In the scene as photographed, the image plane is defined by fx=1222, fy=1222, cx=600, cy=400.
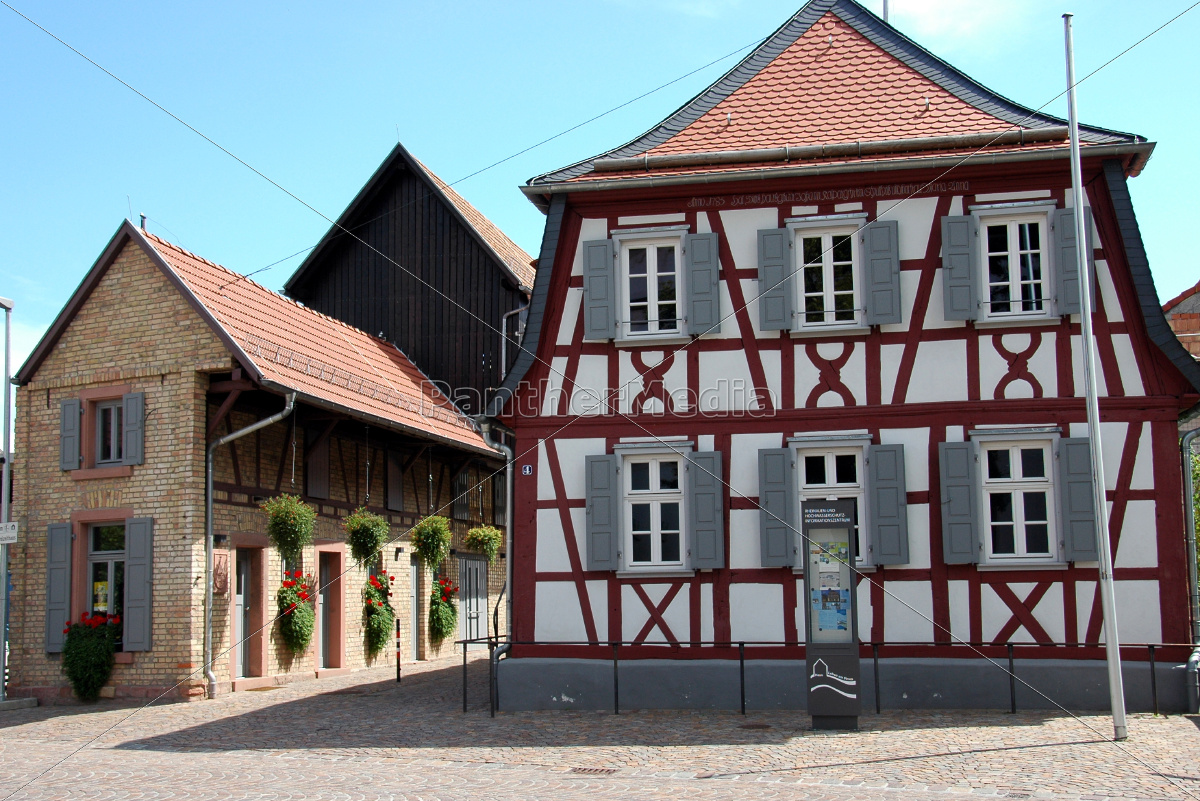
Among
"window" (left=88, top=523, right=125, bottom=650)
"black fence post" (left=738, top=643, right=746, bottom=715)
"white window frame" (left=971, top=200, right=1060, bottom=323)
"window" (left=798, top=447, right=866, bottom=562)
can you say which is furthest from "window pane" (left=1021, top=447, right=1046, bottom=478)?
"window" (left=88, top=523, right=125, bottom=650)

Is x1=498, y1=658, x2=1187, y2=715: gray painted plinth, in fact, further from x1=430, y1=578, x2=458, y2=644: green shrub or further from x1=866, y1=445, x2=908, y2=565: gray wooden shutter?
x1=430, y1=578, x2=458, y2=644: green shrub

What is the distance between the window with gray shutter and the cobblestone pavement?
8.74 ft

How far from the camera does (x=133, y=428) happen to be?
17.9 metres

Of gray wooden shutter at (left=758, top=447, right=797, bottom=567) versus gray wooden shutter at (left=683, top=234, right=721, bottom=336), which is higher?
gray wooden shutter at (left=683, top=234, right=721, bottom=336)

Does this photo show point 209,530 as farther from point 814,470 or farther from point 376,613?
point 814,470

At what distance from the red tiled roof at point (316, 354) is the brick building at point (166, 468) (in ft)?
0.22

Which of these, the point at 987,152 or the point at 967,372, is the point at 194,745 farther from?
the point at 987,152

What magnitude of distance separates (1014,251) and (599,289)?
5031 millimetres

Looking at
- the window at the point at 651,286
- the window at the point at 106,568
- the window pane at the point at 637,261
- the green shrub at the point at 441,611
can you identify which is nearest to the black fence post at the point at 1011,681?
the window at the point at 651,286

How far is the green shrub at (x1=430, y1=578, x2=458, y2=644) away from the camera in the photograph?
2464cm

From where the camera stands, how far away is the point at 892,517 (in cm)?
1427

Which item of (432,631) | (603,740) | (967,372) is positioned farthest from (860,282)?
(432,631)

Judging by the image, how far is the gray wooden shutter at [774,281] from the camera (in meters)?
14.9

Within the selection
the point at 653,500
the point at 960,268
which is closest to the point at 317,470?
the point at 653,500
